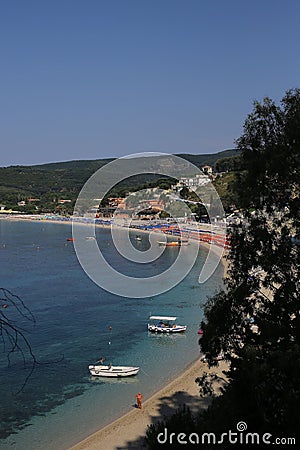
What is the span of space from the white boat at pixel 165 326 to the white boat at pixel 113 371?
4.96 metres

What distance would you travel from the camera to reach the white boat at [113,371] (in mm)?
15902

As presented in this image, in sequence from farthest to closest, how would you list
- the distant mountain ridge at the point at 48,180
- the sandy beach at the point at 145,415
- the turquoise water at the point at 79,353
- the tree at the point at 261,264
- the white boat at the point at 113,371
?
the distant mountain ridge at the point at 48,180 < the white boat at the point at 113,371 < the turquoise water at the point at 79,353 < the sandy beach at the point at 145,415 < the tree at the point at 261,264

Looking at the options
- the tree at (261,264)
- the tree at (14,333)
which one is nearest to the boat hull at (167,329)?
the tree at (14,333)

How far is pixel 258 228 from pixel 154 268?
33.9 meters

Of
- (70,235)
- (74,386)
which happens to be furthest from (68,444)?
(70,235)

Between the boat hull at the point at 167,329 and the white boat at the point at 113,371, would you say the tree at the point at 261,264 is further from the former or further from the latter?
the boat hull at the point at 167,329

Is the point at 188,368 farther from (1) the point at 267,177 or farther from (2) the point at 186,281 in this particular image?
(2) the point at 186,281

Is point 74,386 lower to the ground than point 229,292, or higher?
lower

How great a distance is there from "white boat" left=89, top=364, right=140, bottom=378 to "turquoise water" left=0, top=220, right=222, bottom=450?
0.78 ft

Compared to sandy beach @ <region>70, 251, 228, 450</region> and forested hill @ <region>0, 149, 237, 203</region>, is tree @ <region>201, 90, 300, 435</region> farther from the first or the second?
forested hill @ <region>0, 149, 237, 203</region>

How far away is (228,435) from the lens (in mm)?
7039

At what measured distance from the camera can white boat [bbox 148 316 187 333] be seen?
21.0 m

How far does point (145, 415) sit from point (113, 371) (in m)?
3.10

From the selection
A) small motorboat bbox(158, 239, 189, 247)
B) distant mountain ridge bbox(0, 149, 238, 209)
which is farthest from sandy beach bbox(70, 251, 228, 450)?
distant mountain ridge bbox(0, 149, 238, 209)
